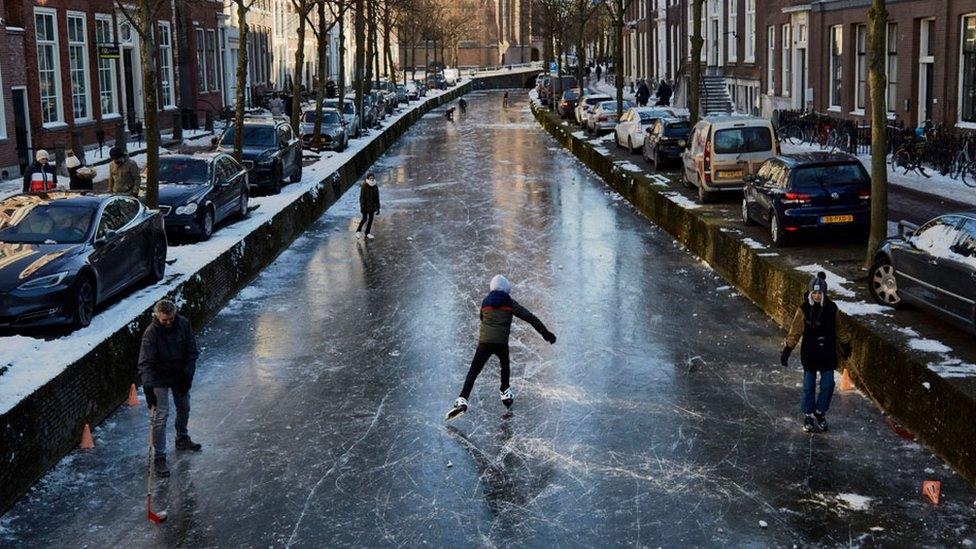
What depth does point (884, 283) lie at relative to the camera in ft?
46.6

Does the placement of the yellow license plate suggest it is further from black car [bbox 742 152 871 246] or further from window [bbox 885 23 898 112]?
window [bbox 885 23 898 112]

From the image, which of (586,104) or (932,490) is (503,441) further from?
(586,104)

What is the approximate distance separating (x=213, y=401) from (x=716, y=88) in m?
47.3

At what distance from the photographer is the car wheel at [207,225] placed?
70.2ft

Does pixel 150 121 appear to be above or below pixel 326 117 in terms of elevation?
above

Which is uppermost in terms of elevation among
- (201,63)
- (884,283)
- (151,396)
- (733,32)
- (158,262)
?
(733,32)

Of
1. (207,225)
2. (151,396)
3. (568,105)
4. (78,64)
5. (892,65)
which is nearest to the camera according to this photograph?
(151,396)

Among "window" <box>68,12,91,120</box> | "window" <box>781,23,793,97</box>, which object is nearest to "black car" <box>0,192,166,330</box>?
"window" <box>68,12,91,120</box>

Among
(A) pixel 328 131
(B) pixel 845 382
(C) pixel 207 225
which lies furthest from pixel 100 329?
(A) pixel 328 131

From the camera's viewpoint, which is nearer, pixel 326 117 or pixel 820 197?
pixel 820 197

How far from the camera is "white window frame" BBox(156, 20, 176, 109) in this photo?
159 feet

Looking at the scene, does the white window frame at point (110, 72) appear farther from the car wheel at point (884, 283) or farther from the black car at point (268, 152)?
the car wheel at point (884, 283)

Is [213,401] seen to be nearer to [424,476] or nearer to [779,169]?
[424,476]

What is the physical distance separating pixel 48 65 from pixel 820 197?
2603 cm
